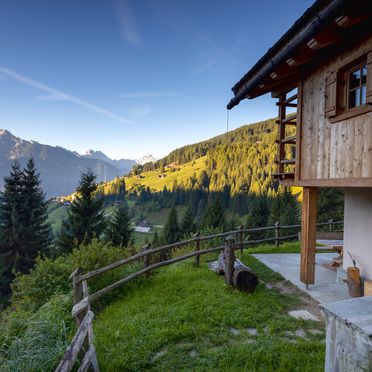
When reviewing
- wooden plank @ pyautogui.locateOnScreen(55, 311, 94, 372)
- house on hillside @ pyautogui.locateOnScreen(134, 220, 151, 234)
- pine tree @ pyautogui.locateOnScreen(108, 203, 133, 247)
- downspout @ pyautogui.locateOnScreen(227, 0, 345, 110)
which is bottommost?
house on hillside @ pyautogui.locateOnScreen(134, 220, 151, 234)

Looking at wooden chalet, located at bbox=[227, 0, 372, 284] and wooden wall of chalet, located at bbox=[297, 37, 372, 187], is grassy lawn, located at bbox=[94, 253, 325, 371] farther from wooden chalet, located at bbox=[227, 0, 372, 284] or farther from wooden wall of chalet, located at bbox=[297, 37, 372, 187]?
wooden wall of chalet, located at bbox=[297, 37, 372, 187]

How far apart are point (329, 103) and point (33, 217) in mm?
26326

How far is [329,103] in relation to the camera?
17.3ft

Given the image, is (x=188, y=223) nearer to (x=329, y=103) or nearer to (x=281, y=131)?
(x=281, y=131)

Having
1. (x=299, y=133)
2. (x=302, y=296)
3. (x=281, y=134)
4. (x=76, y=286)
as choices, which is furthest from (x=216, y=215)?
(x=76, y=286)

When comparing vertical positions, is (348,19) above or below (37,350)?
above

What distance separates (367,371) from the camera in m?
1.70

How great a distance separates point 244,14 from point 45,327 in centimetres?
1301

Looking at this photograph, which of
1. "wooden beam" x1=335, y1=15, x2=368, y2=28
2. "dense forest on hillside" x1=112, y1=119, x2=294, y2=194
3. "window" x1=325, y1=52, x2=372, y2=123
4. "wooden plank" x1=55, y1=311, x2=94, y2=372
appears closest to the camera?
"wooden plank" x1=55, y1=311, x2=94, y2=372

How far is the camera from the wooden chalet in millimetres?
4129

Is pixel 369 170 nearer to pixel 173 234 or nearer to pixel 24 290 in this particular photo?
pixel 24 290

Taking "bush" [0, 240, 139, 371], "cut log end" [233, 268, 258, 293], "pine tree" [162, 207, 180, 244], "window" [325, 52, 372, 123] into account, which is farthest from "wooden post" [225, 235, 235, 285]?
"pine tree" [162, 207, 180, 244]

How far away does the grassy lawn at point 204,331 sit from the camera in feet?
11.8

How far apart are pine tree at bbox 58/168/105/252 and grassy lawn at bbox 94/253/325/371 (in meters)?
17.0
